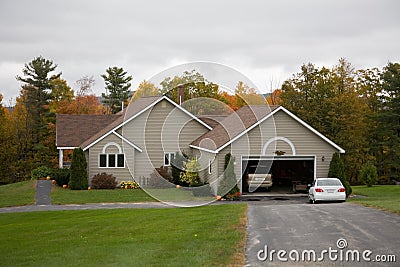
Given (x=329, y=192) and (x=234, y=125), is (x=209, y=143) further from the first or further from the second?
(x=329, y=192)

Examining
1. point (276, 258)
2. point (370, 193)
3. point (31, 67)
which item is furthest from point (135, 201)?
point (31, 67)

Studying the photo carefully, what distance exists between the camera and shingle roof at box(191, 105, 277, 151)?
3134cm

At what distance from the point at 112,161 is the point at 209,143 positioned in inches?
284

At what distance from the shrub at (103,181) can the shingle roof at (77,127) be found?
22.2ft

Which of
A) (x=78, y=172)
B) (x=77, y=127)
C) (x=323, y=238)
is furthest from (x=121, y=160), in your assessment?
(x=323, y=238)

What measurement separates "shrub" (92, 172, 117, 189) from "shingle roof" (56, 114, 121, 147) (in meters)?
6.76

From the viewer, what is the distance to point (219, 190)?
30.2 meters

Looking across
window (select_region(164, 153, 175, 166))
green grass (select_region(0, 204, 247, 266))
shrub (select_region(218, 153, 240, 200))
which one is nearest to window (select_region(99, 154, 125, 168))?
window (select_region(164, 153, 175, 166))

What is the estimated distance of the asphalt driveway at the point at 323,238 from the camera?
1059 cm

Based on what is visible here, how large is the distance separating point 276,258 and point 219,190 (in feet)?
63.8

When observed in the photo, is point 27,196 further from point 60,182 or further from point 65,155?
point 65,155

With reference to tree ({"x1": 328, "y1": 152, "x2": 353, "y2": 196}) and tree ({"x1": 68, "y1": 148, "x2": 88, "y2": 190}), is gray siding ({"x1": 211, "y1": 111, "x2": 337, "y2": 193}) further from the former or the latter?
tree ({"x1": 68, "y1": 148, "x2": 88, "y2": 190})

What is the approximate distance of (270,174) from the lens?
112 ft

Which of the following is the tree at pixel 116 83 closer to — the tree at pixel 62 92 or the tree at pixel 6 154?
the tree at pixel 62 92
